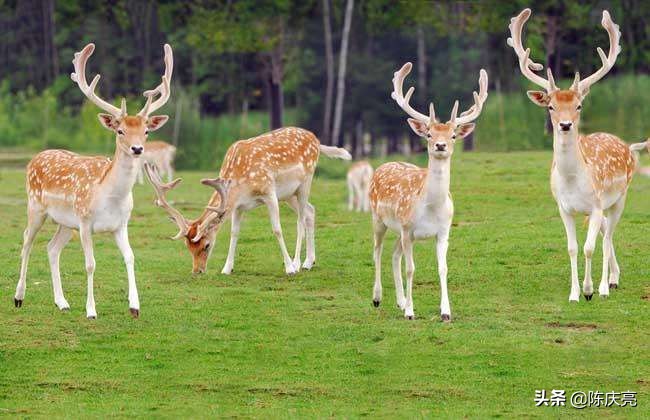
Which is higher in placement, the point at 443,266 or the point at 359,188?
the point at 443,266

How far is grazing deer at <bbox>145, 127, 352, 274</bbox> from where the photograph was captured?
16094mm

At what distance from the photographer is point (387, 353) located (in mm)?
12172

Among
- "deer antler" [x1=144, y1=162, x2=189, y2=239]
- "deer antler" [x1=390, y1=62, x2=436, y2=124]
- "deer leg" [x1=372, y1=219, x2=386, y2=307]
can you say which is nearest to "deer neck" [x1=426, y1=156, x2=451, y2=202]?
"deer antler" [x1=390, y1=62, x2=436, y2=124]

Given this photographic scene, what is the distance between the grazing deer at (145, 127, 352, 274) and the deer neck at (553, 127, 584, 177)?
3650 millimetres

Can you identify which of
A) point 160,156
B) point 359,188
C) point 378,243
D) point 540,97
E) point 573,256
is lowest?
point 160,156

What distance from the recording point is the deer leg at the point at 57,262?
14.0 metres

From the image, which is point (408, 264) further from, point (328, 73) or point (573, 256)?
point (328, 73)

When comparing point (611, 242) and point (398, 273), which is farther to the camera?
point (611, 242)

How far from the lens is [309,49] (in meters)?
47.9

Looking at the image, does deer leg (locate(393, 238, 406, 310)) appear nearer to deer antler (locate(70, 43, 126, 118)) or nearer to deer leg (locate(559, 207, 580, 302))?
deer leg (locate(559, 207, 580, 302))

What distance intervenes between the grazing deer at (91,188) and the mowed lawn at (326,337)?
0.55 meters

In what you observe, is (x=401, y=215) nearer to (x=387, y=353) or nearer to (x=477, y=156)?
(x=387, y=353)

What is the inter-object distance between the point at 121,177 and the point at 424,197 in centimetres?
256

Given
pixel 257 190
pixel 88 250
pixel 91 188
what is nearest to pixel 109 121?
pixel 91 188
